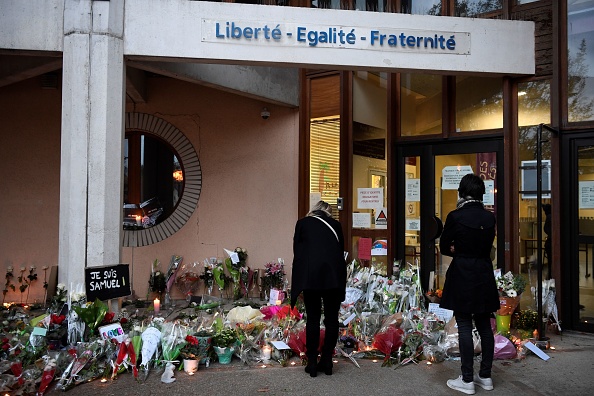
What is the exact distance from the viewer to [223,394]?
4.18 meters

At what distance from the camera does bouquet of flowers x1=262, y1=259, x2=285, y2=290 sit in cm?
811

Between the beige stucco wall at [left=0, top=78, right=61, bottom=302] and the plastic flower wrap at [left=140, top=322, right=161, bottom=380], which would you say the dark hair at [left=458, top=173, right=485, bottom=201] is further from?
the beige stucco wall at [left=0, top=78, right=61, bottom=302]

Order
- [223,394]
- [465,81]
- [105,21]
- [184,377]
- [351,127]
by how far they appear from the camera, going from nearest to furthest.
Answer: [223,394] < [184,377] < [105,21] < [465,81] < [351,127]

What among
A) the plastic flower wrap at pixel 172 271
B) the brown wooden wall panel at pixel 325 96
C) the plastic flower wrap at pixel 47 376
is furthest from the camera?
the plastic flower wrap at pixel 172 271

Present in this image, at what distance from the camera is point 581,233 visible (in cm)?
603

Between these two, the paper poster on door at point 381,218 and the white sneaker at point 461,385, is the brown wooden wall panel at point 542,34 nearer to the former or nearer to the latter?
the paper poster on door at point 381,218

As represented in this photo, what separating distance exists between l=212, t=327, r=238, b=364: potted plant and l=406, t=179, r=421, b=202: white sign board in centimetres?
339

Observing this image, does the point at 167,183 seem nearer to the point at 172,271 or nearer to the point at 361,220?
the point at 172,271

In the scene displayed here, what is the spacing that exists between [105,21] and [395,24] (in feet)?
10.4

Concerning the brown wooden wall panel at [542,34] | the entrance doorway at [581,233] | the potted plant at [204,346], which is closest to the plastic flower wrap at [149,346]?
the potted plant at [204,346]

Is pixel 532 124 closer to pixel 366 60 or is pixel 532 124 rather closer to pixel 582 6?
pixel 582 6

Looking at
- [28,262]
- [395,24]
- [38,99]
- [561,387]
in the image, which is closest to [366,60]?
[395,24]

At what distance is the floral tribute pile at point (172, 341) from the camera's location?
4457 mm

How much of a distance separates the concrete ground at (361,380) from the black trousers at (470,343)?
0.59 feet
